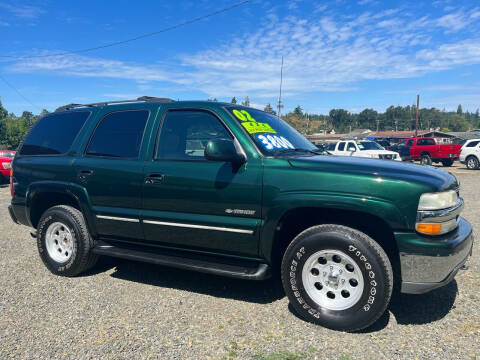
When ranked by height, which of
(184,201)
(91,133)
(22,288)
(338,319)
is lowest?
(22,288)

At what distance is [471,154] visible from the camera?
18.6 m

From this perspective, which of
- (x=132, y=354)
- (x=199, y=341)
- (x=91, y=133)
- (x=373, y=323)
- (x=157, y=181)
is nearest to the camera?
(x=132, y=354)

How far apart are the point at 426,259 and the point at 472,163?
19374mm

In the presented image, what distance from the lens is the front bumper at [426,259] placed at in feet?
8.68

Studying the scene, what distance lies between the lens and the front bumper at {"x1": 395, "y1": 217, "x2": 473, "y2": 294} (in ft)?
8.68

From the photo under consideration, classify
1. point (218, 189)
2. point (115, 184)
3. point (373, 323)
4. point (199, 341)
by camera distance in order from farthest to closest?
point (115, 184)
point (218, 189)
point (373, 323)
point (199, 341)

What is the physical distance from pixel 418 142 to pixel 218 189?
841 inches

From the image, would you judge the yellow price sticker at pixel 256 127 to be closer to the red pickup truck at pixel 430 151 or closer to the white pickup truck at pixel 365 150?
the white pickup truck at pixel 365 150

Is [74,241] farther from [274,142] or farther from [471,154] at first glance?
[471,154]

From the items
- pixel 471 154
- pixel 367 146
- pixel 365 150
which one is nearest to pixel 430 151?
pixel 471 154

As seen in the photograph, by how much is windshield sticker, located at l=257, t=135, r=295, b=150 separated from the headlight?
133 centimetres

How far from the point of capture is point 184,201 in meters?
3.38

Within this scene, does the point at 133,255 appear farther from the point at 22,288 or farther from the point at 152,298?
the point at 22,288

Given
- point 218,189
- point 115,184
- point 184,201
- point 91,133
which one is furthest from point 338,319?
point 91,133
